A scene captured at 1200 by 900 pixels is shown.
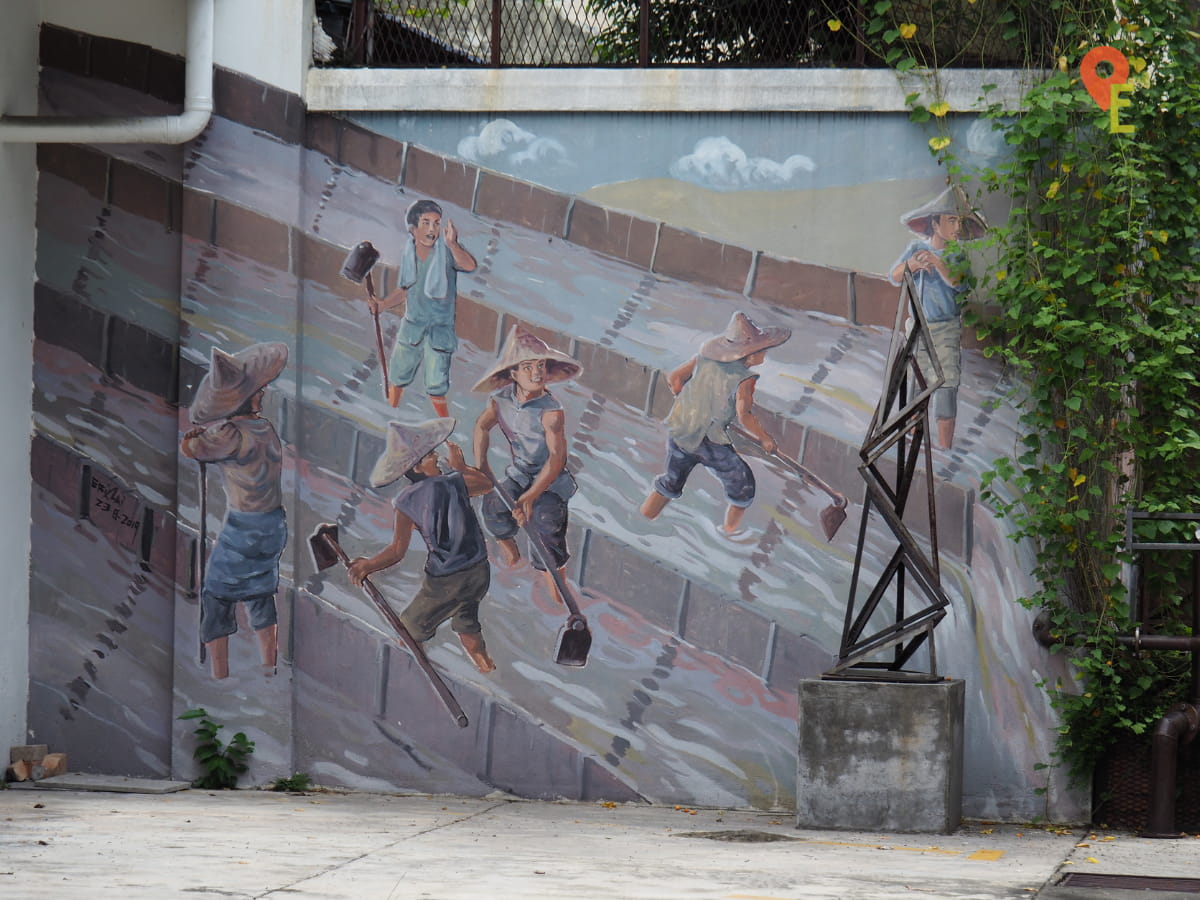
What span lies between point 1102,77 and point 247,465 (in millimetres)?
5368

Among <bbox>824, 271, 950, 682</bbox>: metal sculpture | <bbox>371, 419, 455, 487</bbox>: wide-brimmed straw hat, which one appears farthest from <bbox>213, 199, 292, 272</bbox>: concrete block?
<bbox>824, 271, 950, 682</bbox>: metal sculpture

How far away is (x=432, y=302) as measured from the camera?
30.9ft

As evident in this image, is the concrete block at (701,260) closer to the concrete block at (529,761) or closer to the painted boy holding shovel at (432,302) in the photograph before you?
the painted boy holding shovel at (432,302)

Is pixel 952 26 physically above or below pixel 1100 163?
above

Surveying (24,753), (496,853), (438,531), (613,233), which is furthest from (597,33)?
(24,753)

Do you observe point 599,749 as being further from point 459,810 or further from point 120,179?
point 120,179

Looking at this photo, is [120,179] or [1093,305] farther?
[120,179]

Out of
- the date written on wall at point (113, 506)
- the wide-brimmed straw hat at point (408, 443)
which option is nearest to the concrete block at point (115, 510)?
the date written on wall at point (113, 506)

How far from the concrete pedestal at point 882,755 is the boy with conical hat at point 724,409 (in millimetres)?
1302

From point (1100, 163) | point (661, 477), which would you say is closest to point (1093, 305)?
point (1100, 163)

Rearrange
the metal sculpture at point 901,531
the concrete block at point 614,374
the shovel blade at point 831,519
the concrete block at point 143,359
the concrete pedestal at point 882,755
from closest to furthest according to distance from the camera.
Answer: the concrete pedestal at point 882,755, the metal sculpture at point 901,531, the shovel blade at point 831,519, the concrete block at point 614,374, the concrete block at point 143,359

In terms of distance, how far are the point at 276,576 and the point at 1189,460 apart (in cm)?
532

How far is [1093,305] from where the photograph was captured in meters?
8.62

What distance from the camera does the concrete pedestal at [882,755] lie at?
8.25 m
